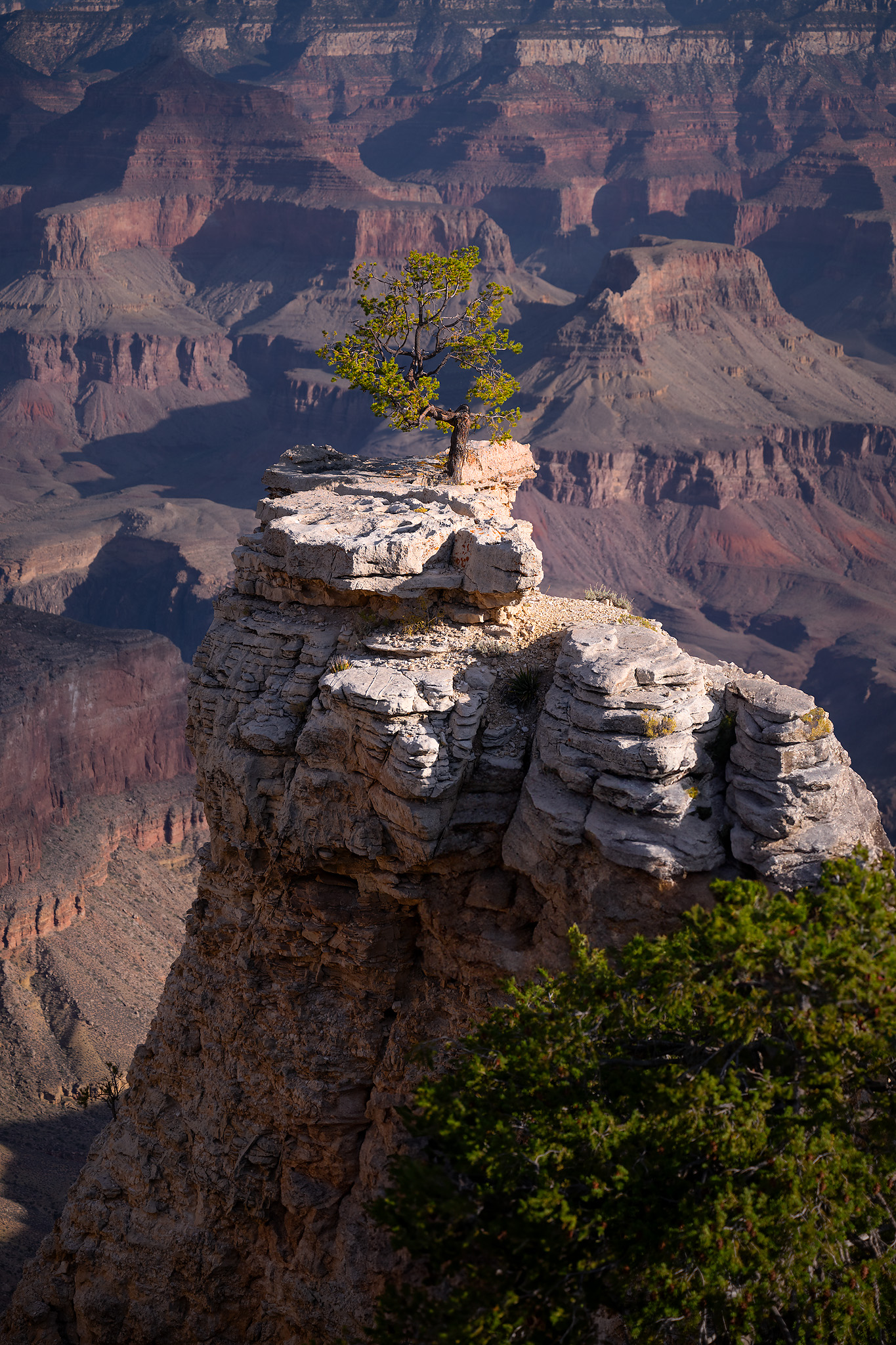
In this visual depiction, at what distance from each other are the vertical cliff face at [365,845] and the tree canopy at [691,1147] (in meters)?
3.11

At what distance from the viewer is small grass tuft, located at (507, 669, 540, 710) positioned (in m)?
24.2

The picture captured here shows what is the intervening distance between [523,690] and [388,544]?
4.20 m

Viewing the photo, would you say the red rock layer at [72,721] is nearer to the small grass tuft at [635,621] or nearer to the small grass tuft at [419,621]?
the small grass tuft at [419,621]

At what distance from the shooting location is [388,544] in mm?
25203

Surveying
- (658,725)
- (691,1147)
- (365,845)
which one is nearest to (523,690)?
(658,725)

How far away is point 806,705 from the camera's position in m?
20.8

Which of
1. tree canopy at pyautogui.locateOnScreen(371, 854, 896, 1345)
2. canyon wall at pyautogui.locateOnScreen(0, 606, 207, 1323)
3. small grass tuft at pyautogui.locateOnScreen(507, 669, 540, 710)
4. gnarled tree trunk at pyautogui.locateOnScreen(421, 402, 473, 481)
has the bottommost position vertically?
canyon wall at pyautogui.locateOnScreen(0, 606, 207, 1323)

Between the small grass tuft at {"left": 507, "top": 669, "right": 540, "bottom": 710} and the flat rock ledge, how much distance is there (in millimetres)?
1807

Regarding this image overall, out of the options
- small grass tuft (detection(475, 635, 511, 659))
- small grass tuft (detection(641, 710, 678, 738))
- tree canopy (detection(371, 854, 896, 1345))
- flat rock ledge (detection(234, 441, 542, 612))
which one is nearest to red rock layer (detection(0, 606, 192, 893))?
flat rock ledge (detection(234, 441, 542, 612))

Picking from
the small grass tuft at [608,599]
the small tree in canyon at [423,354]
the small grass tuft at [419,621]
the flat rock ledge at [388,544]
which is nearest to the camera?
the flat rock ledge at [388,544]

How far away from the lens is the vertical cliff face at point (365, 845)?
69.5ft

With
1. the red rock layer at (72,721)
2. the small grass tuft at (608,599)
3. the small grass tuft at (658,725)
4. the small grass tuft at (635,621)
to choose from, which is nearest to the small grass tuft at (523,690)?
the small grass tuft at (635,621)

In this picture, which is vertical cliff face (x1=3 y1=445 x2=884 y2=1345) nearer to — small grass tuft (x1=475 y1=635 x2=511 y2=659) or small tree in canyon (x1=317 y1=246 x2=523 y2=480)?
small grass tuft (x1=475 y1=635 x2=511 y2=659)

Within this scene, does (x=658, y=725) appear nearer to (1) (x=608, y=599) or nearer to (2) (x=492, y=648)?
(2) (x=492, y=648)
